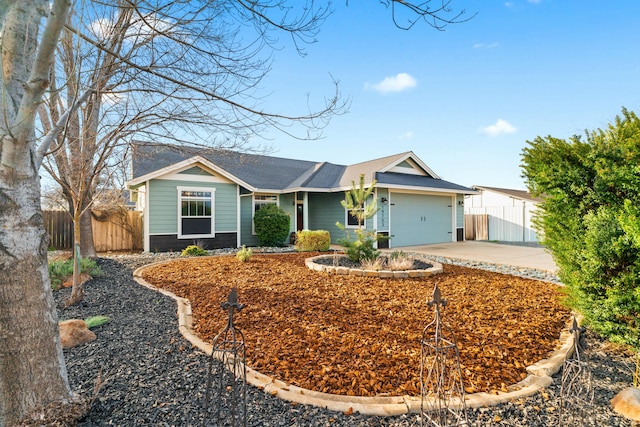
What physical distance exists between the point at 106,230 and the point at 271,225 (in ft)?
21.7

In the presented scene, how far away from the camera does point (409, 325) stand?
379 cm

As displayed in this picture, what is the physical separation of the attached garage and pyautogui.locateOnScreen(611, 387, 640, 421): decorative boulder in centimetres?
1061

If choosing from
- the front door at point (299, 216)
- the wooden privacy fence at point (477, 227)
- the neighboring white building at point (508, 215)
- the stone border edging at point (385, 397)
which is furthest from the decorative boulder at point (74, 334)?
the wooden privacy fence at point (477, 227)

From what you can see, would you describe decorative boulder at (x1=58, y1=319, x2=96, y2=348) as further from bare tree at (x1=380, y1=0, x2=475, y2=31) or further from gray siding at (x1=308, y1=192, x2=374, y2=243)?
gray siding at (x1=308, y1=192, x2=374, y2=243)

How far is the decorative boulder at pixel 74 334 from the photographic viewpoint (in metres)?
3.26

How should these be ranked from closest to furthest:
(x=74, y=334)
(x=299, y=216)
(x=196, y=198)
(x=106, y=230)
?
(x=74, y=334) → (x=196, y=198) → (x=106, y=230) → (x=299, y=216)

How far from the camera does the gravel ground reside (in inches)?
81.6

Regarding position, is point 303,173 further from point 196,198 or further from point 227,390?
point 227,390

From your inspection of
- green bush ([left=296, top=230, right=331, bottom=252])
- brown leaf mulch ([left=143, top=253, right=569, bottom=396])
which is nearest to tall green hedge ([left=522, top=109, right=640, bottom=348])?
brown leaf mulch ([left=143, top=253, right=569, bottom=396])

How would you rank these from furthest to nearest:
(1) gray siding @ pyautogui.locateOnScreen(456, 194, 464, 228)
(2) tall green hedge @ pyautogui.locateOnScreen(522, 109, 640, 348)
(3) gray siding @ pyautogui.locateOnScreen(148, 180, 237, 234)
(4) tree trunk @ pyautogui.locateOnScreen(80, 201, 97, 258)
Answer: (1) gray siding @ pyautogui.locateOnScreen(456, 194, 464, 228) → (3) gray siding @ pyautogui.locateOnScreen(148, 180, 237, 234) → (4) tree trunk @ pyautogui.locateOnScreen(80, 201, 97, 258) → (2) tall green hedge @ pyautogui.locateOnScreen(522, 109, 640, 348)

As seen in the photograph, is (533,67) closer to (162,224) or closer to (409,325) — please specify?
(409,325)

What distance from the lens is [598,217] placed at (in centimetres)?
323

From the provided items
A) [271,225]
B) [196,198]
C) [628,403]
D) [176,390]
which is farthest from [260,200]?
[628,403]

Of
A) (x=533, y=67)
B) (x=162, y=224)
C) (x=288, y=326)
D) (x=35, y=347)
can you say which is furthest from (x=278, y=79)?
(x=162, y=224)
